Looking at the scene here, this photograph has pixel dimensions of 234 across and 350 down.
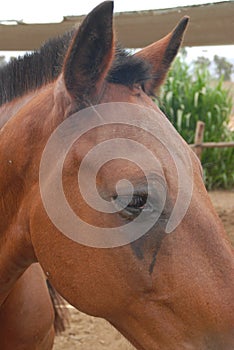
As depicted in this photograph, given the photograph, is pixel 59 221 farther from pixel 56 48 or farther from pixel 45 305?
pixel 45 305

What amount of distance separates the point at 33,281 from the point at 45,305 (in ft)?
0.40

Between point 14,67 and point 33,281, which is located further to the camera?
point 33,281

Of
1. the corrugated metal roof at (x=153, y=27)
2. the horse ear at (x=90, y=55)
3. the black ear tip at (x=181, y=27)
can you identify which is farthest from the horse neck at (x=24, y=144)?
the corrugated metal roof at (x=153, y=27)

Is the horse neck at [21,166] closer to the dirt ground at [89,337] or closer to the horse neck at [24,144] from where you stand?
the horse neck at [24,144]

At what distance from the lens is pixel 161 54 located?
5.92ft

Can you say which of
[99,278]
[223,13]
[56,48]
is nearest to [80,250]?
[99,278]

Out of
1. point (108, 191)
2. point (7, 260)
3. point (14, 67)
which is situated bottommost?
point (7, 260)

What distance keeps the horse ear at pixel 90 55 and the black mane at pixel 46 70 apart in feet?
0.32

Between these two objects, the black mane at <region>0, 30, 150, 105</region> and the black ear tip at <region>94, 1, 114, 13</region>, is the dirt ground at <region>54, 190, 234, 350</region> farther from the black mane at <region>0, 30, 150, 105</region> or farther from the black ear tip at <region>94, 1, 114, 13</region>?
the black ear tip at <region>94, 1, 114, 13</region>

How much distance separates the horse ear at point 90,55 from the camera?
139 centimetres

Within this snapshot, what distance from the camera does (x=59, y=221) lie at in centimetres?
151

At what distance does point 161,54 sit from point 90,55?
42 cm

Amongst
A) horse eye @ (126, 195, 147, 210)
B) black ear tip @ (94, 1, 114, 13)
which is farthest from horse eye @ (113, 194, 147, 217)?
black ear tip @ (94, 1, 114, 13)

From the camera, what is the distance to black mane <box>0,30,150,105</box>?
63.9 inches
